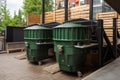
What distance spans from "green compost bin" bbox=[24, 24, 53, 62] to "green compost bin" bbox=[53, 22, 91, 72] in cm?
179

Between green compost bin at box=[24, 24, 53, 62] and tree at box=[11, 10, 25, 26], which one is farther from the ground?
tree at box=[11, 10, 25, 26]

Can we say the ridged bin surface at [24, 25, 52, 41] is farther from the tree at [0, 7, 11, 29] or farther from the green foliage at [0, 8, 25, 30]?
the tree at [0, 7, 11, 29]

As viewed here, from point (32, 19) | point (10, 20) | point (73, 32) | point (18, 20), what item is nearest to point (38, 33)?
point (73, 32)

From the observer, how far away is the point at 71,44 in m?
5.80

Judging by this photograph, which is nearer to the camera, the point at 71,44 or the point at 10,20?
the point at 71,44

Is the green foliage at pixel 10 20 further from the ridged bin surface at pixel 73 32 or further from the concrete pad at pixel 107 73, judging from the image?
the concrete pad at pixel 107 73

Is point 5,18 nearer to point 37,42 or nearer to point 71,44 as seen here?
point 37,42

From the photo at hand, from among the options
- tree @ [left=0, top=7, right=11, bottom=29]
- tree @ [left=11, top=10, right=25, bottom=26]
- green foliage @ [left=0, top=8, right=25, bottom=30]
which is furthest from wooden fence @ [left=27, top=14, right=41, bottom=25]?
tree @ [left=11, top=10, right=25, bottom=26]

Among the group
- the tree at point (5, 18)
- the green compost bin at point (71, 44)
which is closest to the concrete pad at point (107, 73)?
the green compost bin at point (71, 44)

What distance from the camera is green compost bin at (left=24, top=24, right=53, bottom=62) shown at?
7.71 metres

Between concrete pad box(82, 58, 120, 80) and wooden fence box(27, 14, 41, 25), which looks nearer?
concrete pad box(82, 58, 120, 80)

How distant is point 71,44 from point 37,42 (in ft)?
7.43

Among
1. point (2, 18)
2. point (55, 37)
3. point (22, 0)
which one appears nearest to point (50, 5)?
point (22, 0)

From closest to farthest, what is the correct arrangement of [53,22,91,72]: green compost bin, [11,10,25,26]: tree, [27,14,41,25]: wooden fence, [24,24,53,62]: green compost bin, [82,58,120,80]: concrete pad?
[82,58,120,80]: concrete pad, [53,22,91,72]: green compost bin, [24,24,53,62]: green compost bin, [27,14,41,25]: wooden fence, [11,10,25,26]: tree
